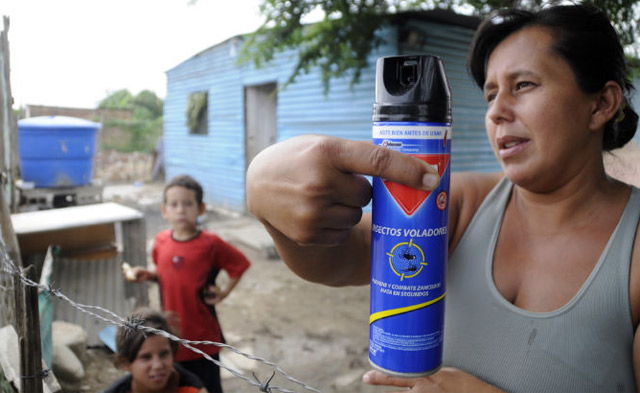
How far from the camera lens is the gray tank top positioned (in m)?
1.13

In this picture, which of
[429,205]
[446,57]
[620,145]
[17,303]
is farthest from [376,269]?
[446,57]

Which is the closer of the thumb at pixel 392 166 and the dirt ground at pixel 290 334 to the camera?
the thumb at pixel 392 166

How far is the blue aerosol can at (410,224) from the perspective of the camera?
0.90 m

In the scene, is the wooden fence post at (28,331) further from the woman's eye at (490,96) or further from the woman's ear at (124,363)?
the woman's eye at (490,96)

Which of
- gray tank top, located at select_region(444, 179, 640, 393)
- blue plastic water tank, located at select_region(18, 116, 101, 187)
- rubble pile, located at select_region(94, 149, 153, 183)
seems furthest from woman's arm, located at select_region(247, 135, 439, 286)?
rubble pile, located at select_region(94, 149, 153, 183)

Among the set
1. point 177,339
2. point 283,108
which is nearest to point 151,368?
point 177,339

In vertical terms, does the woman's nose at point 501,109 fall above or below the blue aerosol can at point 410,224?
above

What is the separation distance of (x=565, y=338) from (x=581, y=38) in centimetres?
79

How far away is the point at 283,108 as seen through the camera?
10.2 m

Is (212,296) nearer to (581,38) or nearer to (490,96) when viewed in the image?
(490,96)

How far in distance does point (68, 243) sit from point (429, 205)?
387 cm

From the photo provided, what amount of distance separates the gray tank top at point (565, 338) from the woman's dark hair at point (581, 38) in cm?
35

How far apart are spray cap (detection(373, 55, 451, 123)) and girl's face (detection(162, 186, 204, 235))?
8.67ft

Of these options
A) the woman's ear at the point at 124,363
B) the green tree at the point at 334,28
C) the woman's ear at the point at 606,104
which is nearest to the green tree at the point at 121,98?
the green tree at the point at 334,28
